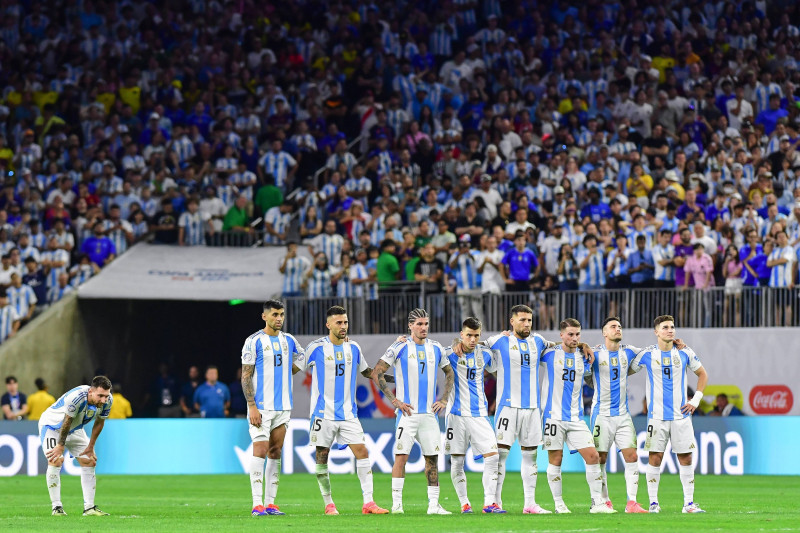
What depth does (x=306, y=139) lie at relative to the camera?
34.8 metres

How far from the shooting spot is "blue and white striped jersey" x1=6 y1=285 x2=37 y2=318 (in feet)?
104

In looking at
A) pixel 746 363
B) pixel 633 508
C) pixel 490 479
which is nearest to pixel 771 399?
pixel 746 363

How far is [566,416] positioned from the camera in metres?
17.1

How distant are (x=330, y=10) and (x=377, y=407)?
11586mm

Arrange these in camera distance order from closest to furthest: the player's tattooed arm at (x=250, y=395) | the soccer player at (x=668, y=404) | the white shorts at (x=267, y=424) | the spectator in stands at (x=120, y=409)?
the player's tattooed arm at (x=250, y=395) < the white shorts at (x=267, y=424) < the soccer player at (x=668, y=404) < the spectator in stands at (x=120, y=409)

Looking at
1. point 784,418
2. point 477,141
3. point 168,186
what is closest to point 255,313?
point 168,186

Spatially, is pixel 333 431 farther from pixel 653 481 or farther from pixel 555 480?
pixel 653 481

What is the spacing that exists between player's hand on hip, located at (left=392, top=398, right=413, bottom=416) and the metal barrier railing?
460 inches

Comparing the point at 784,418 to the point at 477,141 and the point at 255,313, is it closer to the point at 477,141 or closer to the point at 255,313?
the point at 477,141

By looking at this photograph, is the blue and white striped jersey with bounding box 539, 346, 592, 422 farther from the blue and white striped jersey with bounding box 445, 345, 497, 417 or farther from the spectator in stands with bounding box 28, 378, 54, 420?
the spectator in stands with bounding box 28, 378, 54, 420

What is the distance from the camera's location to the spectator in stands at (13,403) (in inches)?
1163

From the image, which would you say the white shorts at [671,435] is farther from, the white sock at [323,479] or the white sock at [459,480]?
the white sock at [323,479]

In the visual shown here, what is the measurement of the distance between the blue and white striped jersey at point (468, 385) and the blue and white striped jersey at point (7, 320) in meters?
16.7

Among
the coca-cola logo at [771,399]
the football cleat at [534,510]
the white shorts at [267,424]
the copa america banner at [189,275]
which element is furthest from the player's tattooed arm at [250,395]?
the copa america banner at [189,275]
